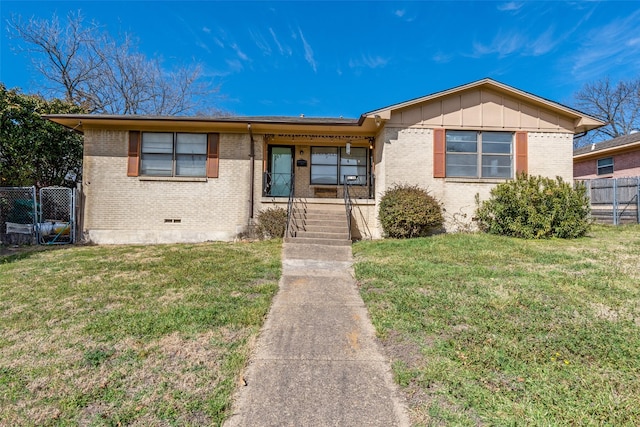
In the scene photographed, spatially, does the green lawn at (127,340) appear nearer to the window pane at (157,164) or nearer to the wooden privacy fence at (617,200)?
the window pane at (157,164)

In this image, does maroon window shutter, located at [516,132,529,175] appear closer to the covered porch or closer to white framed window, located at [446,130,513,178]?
white framed window, located at [446,130,513,178]

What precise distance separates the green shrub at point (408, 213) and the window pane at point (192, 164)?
19.2ft

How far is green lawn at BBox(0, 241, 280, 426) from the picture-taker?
92.7 inches

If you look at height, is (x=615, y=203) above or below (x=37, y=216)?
above

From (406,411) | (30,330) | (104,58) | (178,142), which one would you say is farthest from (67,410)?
(104,58)

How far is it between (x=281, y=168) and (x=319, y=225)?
393 centimetres

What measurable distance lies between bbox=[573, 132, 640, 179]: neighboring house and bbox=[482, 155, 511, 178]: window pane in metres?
9.75

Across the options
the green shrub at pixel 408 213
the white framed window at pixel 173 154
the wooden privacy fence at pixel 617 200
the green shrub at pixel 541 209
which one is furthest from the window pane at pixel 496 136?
the white framed window at pixel 173 154

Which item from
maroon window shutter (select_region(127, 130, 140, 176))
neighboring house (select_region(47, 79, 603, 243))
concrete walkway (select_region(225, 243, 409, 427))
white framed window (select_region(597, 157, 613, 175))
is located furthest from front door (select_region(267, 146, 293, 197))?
white framed window (select_region(597, 157, 613, 175))

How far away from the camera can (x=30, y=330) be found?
11.7 ft

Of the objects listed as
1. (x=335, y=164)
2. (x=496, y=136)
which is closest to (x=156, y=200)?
(x=335, y=164)

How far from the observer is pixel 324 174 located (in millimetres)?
12914

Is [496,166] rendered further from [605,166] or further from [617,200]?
[605,166]

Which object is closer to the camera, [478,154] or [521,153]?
[521,153]
